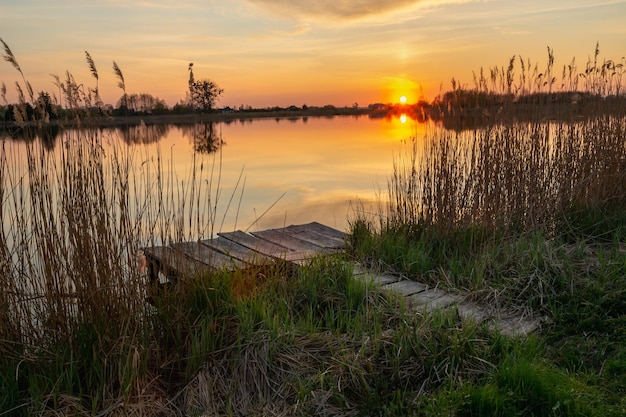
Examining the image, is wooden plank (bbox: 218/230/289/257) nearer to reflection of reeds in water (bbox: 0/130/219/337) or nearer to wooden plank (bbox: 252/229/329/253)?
wooden plank (bbox: 252/229/329/253)

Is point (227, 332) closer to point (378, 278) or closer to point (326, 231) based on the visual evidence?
point (378, 278)

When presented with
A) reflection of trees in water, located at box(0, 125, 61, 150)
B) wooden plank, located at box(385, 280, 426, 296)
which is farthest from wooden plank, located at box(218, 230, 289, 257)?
reflection of trees in water, located at box(0, 125, 61, 150)

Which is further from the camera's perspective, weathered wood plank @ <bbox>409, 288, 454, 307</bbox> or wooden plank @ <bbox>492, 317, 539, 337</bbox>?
weathered wood plank @ <bbox>409, 288, 454, 307</bbox>

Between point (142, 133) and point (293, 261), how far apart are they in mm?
1484

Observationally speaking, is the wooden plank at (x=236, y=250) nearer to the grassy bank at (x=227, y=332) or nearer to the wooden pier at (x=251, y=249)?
the wooden pier at (x=251, y=249)

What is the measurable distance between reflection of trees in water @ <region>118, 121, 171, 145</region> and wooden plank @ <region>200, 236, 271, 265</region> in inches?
39.9

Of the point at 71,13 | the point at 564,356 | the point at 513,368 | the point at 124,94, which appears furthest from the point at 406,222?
the point at 71,13

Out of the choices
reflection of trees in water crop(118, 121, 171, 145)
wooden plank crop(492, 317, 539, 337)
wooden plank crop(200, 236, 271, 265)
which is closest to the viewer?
reflection of trees in water crop(118, 121, 171, 145)

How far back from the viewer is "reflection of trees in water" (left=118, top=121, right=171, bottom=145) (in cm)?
276

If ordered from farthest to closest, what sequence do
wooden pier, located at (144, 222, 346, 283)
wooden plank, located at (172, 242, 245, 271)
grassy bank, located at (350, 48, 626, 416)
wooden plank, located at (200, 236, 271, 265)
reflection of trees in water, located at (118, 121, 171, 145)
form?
wooden plank, located at (200, 236, 271, 265) < wooden plank, located at (172, 242, 245, 271) < wooden pier, located at (144, 222, 346, 283) < reflection of trees in water, located at (118, 121, 171, 145) < grassy bank, located at (350, 48, 626, 416)

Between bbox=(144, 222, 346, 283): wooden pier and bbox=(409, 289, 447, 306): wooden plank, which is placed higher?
bbox=(144, 222, 346, 283): wooden pier

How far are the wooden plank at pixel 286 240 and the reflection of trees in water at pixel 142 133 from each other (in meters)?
1.86

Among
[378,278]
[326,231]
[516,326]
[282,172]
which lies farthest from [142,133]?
[282,172]

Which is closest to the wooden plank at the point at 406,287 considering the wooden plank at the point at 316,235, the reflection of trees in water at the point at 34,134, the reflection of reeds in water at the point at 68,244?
the wooden plank at the point at 316,235
